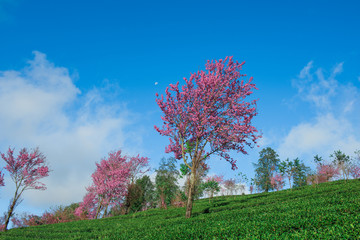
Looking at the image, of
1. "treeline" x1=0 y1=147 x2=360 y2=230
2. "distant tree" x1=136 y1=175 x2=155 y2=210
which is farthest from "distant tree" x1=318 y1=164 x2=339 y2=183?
"distant tree" x1=136 y1=175 x2=155 y2=210

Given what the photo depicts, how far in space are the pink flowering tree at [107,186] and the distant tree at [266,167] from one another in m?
47.1

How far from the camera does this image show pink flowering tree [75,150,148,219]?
3781 cm

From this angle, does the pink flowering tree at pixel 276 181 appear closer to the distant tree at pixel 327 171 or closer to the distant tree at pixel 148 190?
the distant tree at pixel 327 171

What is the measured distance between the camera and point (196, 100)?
61.6 feet

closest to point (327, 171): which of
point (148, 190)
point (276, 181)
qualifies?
point (276, 181)

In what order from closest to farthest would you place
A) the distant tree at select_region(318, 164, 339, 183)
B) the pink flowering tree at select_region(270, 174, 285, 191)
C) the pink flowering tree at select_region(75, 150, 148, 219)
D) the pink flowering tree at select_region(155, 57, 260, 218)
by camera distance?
1. the pink flowering tree at select_region(155, 57, 260, 218)
2. the pink flowering tree at select_region(75, 150, 148, 219)
3. the distant tree at select_region(318, 164, 339, 183)
4. the pink flowering tree at select_region(270, 174, 285, 191)

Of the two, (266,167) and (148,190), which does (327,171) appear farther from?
(148,190)

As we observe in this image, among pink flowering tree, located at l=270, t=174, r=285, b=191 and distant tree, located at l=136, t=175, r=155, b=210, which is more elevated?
pink flowering tree, located at l=270, t=174, r=285, b=191

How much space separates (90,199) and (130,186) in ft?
24.4

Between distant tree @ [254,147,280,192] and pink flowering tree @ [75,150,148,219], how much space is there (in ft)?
155

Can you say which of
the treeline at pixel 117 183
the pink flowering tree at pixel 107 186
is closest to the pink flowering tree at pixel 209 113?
the treeline at pixel 117 183

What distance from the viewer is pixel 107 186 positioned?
124 feet

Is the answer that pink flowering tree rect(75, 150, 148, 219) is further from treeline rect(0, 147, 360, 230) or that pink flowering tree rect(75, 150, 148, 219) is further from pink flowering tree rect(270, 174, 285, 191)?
pink flowering tree rect(270, 174, 285, 191)

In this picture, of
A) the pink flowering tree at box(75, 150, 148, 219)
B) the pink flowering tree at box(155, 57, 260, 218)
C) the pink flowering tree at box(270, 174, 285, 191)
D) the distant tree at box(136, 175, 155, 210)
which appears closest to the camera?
the pink flowering tree at box(155, 57, 260, 218)
